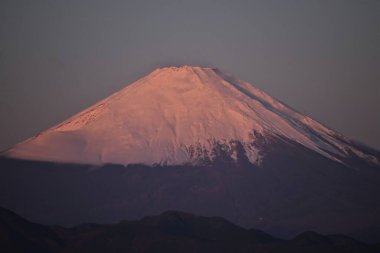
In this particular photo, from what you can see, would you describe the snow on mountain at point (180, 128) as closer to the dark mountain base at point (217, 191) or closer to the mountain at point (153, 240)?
the dark mountain base at point (217, 191)

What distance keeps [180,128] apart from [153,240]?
7543cm

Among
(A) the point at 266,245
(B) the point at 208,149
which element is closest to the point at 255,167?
(B) the point at 208,149

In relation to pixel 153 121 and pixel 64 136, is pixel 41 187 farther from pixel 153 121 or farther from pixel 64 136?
pixel 153 121

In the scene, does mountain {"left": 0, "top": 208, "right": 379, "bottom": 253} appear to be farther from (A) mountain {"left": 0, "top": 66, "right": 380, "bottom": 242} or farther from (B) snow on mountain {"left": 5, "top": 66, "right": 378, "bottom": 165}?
(B) snow on mountain {"left": 5, "top": 66, "right": 378, "bottom": 165}

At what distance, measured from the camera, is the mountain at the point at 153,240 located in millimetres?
105312

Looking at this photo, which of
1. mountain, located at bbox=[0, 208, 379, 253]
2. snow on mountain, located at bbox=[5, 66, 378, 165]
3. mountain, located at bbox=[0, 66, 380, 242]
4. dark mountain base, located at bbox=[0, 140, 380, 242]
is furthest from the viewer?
snow on mountain, located at bbox=[5, 66, 378, 165]

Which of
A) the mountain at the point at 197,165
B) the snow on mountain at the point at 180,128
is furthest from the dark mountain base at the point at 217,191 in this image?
the snow on mountain at the point at 180,128

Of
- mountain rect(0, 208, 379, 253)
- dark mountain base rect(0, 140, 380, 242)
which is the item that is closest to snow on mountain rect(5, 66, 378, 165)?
dark mountain base rect(0, 140, 380, 242)

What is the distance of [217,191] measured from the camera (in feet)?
577

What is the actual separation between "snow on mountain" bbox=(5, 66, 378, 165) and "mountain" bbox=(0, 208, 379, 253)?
63.4m

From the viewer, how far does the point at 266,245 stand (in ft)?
356

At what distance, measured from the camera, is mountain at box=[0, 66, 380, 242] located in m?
171

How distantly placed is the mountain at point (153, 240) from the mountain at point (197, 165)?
46.6 meters

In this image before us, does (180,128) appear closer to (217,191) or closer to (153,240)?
(217,191)
